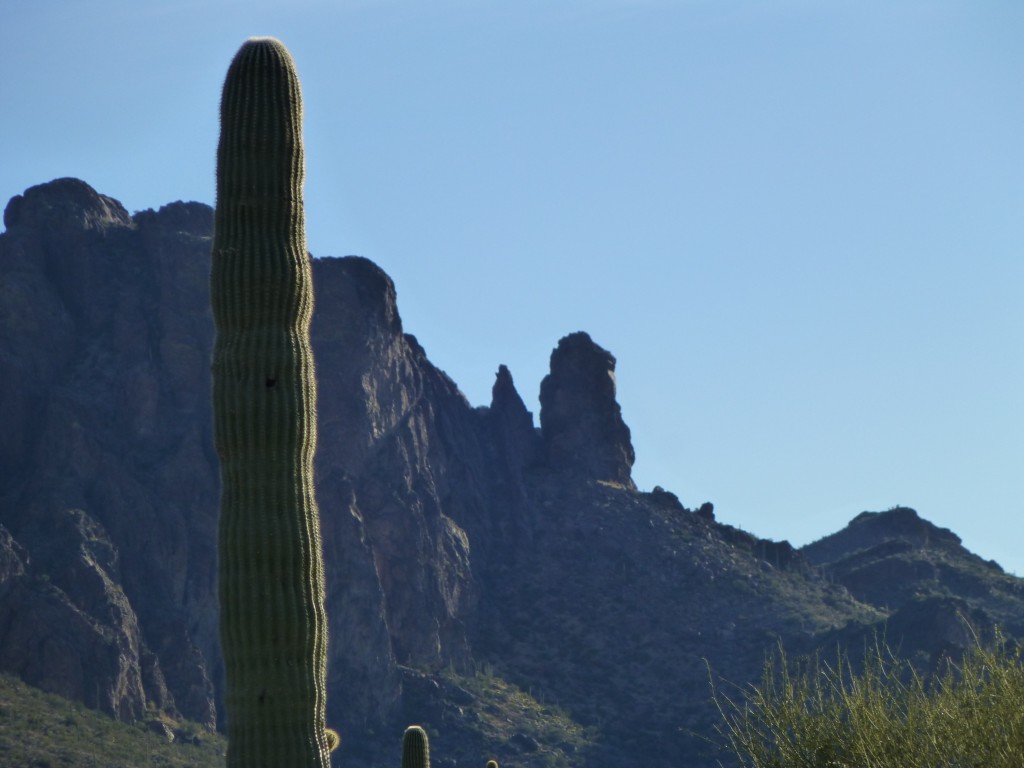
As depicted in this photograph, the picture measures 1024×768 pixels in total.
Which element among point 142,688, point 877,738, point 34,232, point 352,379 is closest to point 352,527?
point 352,379

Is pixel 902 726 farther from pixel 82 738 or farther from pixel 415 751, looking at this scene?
pixel 82 738

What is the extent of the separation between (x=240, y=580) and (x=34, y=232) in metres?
107

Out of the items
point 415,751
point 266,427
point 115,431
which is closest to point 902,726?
point 266,427

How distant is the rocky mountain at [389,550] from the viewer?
3733 inches

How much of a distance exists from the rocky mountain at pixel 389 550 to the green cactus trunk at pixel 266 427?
7437cm

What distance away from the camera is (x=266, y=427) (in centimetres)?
1452

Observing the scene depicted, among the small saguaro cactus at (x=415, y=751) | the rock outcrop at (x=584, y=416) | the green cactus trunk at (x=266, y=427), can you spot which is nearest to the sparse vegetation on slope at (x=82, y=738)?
the small saguaro cactus at (x=415, y=751)

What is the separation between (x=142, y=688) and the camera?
90.8 meters

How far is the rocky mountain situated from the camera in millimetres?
94812

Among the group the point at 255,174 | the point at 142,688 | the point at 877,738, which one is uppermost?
the point at 142,688

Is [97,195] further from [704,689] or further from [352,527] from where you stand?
[704,689]

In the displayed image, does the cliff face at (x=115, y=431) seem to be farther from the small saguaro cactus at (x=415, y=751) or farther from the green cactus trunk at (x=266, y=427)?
the green cactus trunk at (x=266, y=427)

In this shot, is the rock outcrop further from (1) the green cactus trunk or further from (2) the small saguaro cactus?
(1) the green cactus trunk

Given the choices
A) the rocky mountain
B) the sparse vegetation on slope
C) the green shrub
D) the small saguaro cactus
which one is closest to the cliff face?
the rocky mountain
